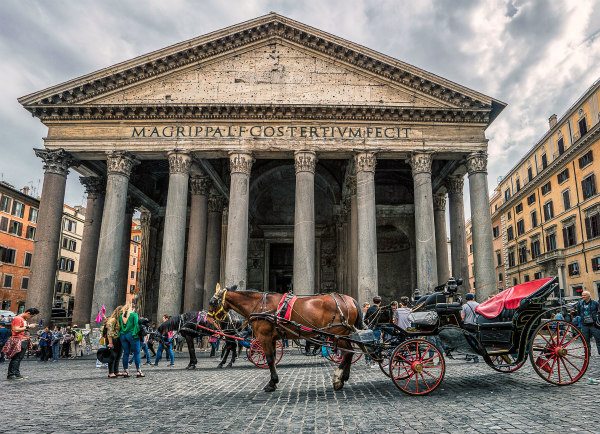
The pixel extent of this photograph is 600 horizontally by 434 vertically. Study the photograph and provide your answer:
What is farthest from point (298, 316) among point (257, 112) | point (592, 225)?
point (592, 225)

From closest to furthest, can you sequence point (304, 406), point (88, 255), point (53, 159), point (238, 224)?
point (304, 406)
point (238, 224)
point (53, 159)
point (88, 255)

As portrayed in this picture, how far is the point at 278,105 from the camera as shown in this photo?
16953 millimetres

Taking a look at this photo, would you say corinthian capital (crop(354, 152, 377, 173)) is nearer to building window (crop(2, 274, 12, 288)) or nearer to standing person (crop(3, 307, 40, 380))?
standing person (crop(3, 307, 40, 380))

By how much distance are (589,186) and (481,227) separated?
55.1ft

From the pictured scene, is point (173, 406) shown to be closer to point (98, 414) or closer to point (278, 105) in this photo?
point (98, 414)

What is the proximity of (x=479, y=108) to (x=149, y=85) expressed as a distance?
14087mm

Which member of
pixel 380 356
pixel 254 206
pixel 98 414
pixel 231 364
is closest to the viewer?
pixel 98 414

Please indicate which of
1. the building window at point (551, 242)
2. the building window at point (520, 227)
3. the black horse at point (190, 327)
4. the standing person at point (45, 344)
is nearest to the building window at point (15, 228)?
the standing person at point (45, 344)

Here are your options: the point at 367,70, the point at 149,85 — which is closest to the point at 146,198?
the point at 149,85

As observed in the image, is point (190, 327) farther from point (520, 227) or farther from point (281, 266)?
point (520, 227)

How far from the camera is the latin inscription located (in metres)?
17.3

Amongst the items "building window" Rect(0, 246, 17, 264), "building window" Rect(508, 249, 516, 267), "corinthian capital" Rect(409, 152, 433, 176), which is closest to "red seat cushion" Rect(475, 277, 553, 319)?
"corinthian capital" Rect(409, 152, 433, 176)

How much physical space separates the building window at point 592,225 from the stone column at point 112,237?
28407 millimetres

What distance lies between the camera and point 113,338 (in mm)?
8781
